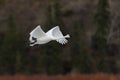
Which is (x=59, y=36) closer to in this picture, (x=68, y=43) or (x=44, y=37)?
(x=44, y=37)

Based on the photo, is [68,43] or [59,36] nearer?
[59,36]

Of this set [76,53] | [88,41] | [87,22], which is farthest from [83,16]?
[76,53]

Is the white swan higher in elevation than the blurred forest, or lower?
lower

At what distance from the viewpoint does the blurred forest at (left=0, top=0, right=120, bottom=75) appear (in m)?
30.2

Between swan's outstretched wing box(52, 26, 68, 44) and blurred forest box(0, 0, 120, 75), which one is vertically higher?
blurred forest box(0, 0, 120, 75)

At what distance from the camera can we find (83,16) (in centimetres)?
3647

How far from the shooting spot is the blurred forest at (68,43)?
99.2 ft

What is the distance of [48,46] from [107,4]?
13.9 ft

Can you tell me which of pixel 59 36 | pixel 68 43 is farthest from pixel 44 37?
pixel 68 43

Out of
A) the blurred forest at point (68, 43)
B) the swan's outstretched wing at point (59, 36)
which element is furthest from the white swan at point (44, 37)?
the blurred forest at point (68, 43)

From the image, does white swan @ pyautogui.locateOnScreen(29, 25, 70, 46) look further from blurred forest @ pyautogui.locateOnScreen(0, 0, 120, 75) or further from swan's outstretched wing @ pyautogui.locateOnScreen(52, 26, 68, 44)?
blurred forest @ pyautogui.locateOnScreen(0, 0, 120, 75)

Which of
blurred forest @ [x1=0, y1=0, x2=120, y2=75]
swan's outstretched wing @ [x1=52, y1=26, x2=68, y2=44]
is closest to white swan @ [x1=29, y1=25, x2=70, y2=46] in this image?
swan's outstretched wing @ [x1=52, y1=26, x2=68, y2=44]

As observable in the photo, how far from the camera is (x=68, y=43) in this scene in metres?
32.4

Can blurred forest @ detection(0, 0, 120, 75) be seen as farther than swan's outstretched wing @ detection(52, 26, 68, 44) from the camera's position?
Yes
